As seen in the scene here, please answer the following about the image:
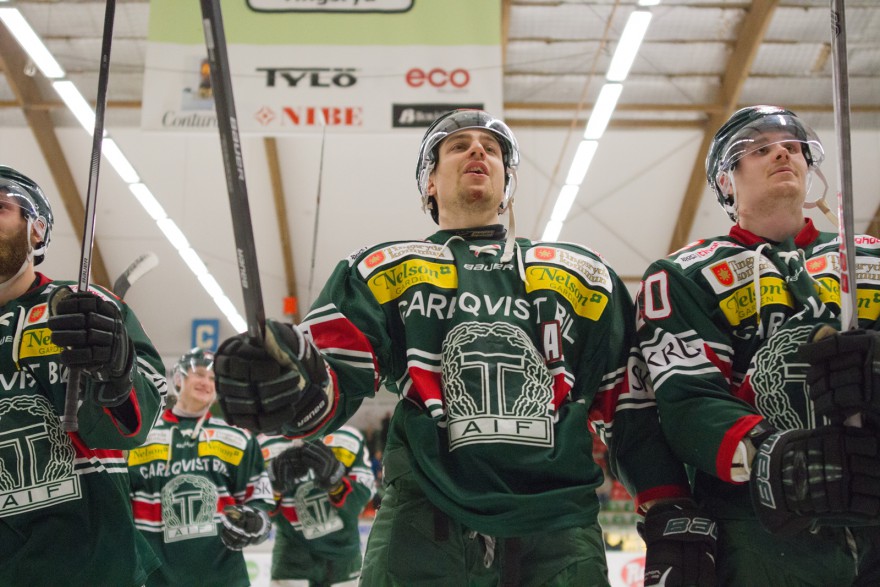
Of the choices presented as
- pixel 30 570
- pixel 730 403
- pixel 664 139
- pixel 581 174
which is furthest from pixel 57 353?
pixel 664 139

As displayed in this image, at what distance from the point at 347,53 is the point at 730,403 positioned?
16.3ft

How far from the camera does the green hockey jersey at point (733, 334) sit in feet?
6.61

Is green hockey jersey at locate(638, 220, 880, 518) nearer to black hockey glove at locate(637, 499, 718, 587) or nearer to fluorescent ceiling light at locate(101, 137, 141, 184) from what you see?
black hockey glove at locate(637, 499, 718, 587)

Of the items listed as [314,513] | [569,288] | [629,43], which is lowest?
[314,513]

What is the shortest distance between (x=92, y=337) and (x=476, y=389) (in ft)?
3.07

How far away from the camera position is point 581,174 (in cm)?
1014

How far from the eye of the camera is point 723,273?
2.26 meters

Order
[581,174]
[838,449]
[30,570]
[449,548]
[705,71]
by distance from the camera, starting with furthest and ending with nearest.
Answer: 1. [705,71]
2. [581,174]
3. [30,570]
4. [449,548]
5. [838,449]

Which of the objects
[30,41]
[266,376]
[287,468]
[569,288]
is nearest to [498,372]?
[569,288]

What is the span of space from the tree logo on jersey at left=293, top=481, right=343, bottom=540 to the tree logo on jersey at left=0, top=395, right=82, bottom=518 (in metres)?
3.77

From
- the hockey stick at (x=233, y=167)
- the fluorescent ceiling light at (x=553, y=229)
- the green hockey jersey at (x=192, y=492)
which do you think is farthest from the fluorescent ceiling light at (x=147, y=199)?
the hockey stick at (x=233, y=167)

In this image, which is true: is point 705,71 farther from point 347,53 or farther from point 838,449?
point 838,449

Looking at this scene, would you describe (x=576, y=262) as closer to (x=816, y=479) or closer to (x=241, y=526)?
(x=816, y=479)

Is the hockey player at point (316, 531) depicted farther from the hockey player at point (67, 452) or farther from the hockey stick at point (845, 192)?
the hockey stick at point (845, 192)
